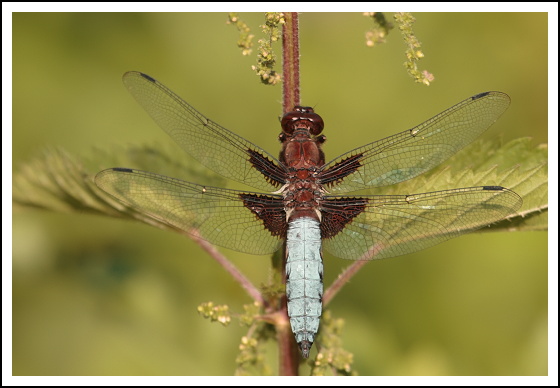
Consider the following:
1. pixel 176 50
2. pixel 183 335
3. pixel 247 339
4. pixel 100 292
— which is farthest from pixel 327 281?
pixel 176 50

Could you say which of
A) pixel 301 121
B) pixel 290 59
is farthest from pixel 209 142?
pixel 290 59

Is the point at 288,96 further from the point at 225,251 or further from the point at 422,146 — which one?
the point at 225,251

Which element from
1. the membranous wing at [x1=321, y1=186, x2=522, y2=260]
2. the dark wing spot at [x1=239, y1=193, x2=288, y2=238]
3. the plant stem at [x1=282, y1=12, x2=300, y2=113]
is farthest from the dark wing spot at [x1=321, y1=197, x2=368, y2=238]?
the plant stem at [x1=282, y1=12, x2=300, y2=113]

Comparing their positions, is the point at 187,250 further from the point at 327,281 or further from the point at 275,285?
the point at 275,285

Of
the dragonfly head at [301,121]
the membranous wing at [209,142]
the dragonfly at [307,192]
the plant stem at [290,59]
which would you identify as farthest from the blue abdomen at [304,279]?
the plant stem at [290,59]

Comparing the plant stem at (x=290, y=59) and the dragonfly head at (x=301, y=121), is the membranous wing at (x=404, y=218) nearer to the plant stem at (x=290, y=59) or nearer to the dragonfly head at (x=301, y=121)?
the dragonfly head at (x=301, y=121)
